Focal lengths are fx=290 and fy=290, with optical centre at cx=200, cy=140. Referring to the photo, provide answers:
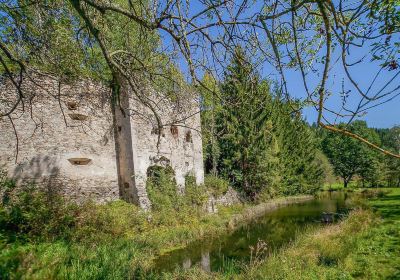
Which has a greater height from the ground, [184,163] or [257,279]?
[184,163]

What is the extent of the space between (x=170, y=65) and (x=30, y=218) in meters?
7.08

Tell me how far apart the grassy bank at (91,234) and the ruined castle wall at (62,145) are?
1.13 m

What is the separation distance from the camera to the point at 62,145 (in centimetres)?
1133

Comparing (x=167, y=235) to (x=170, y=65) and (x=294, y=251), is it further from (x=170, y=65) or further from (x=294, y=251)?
(x=170, y=65)

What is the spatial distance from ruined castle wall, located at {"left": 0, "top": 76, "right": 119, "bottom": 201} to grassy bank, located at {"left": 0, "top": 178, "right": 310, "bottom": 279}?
1130 mm

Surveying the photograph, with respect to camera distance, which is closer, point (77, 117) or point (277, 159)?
point (77, 117)

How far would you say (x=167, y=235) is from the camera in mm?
10570

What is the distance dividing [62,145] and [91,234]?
4.20m

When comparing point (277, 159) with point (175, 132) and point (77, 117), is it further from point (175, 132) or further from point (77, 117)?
point (77, 117)

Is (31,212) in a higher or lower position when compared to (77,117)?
lower

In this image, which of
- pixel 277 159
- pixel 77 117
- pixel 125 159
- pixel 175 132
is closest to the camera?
pixel 77 117

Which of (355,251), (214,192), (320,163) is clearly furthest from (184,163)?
(320,163)

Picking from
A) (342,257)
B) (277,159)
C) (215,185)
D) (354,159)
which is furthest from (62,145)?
(354,159)

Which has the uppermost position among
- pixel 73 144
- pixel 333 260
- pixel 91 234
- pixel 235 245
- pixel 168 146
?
pixel 73 144
